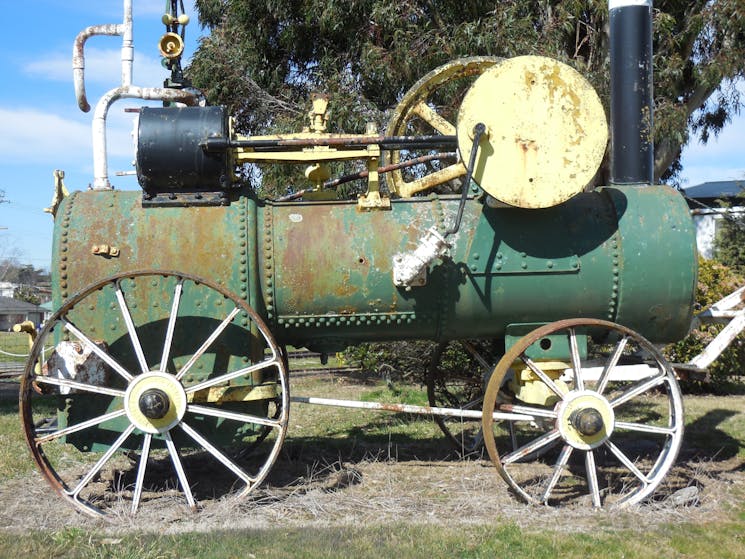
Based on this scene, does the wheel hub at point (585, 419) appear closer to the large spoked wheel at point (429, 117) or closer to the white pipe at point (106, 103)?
the large spoked wheel at point (429, 117)

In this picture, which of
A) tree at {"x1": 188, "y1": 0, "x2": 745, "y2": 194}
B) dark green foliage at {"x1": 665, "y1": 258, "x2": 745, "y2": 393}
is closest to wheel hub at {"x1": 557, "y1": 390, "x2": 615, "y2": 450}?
dark green foliage at {"x1": 665, "y1": 258, "x2": 745, "y2": 393}

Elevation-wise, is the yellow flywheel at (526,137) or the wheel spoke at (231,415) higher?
the yellow flywheel at (526,137)

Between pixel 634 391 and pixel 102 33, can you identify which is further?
pixel 102 33

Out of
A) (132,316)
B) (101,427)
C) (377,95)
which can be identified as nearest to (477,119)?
(132,316)

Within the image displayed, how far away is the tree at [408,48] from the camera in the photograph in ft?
36.5

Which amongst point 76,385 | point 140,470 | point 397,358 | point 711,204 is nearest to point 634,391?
point 140,470

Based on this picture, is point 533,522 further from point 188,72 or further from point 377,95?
point 188,72

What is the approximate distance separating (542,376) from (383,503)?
1379mm

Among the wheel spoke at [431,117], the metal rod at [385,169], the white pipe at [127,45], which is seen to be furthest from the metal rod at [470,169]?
the white pipe at [127,45]

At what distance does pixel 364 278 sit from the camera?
5176mm

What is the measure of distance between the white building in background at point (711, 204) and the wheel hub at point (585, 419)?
11465 millimetres

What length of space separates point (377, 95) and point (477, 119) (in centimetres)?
735

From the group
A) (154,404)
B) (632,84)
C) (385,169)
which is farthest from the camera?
(632,84)

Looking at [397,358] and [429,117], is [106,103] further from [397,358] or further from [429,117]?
[397,358]
